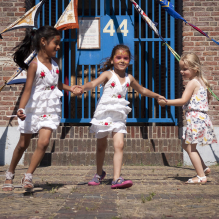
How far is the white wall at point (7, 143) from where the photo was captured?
6340 mm

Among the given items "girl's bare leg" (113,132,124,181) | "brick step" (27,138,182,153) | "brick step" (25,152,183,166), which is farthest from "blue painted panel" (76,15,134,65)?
"girl's bare leg" (113,132,124,181)

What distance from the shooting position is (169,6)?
578 centimetres

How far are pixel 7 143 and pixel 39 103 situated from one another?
295cm

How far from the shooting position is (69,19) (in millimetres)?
6086

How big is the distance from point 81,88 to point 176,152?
292 cm

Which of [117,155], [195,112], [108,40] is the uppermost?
[108,40]

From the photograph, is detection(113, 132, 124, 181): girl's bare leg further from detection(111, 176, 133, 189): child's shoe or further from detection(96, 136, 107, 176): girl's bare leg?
detection(96, 136, 107, 176): girl's bare leg

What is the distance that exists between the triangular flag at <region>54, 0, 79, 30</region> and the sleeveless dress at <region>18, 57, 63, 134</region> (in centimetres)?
244

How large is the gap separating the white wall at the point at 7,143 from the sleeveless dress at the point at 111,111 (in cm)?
268

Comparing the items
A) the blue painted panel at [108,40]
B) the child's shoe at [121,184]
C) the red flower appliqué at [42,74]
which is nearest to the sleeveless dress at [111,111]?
the child's shoe at [121,184]

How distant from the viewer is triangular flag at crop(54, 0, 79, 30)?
19.7 feet

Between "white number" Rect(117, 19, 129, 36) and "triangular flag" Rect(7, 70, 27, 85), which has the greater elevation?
"white number" Rect(117, 19, 129, 36)

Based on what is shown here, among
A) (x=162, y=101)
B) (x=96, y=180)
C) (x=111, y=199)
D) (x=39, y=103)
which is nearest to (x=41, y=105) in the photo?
(x=39, y=103)

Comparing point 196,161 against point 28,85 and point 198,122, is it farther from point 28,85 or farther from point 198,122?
point 28,85
